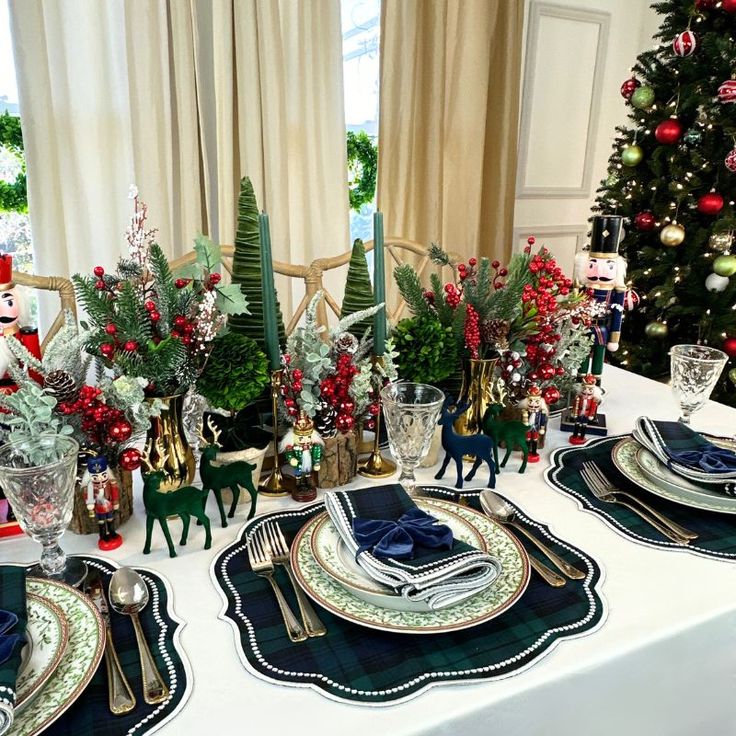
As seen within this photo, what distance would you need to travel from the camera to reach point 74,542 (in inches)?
33.5

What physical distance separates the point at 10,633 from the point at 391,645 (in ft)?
1.21

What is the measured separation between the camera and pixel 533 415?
1.09 m

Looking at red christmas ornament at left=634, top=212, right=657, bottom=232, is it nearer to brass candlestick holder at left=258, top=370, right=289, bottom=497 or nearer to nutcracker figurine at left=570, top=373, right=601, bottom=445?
nutcracker figurine at left=570, top=373, right=601, bottom=445

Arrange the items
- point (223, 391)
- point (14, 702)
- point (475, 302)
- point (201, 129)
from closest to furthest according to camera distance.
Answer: point (14, 702) → point (223, 391) → point (475, 302) → point (201, 129)

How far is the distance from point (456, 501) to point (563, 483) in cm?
19

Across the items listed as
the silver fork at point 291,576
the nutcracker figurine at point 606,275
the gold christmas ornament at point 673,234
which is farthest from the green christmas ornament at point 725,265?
the silver fork at point 291,576

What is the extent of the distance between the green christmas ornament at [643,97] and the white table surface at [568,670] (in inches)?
88.8

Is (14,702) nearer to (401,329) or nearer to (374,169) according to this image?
(401,329)

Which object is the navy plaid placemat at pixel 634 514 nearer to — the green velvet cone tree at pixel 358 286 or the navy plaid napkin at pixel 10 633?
the green velvet cone tree at pixel 358 286

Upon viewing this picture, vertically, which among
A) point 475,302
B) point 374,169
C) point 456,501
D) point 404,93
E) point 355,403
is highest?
point 404,93

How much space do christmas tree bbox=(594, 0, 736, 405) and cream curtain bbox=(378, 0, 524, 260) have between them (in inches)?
24.2

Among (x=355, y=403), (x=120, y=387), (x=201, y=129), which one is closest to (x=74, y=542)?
(x=120, y=387)

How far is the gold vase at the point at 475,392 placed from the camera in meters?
1.10

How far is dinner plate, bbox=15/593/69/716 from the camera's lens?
0.56m
